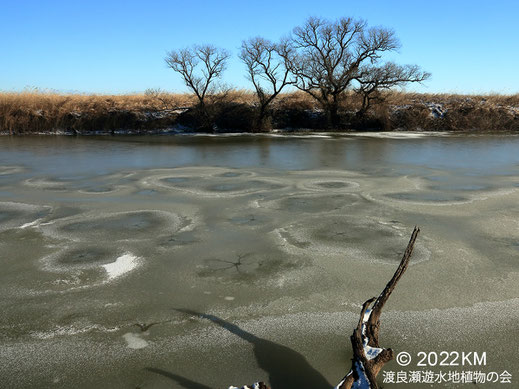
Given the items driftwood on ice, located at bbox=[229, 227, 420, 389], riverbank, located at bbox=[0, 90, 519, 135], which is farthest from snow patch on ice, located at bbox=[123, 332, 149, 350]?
riverbank, located at bbox=[0, 90, 519, 135]

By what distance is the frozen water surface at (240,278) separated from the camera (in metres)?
3.29

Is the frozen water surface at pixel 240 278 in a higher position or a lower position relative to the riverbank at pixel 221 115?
lower

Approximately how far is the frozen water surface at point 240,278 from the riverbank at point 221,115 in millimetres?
22175

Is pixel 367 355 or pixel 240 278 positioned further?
pixel 240 278

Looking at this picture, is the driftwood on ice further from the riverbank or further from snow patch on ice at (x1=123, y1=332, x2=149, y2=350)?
the riverbank

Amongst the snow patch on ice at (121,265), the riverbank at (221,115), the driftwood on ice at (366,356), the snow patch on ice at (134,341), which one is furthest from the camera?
the riverbank at (221,115)

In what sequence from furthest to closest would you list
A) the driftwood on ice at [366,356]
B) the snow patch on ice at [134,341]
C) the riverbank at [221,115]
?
1. the riverbank at [221,115]
2. the snow patch on ice at [134,341]
3. the driftwood on ice at [366,356]

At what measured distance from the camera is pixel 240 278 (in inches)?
187

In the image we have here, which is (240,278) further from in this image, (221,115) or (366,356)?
(221,115)

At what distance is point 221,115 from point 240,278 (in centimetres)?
2835

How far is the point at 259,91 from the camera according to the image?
101 feet

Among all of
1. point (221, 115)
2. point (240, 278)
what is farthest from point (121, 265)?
point (221, 115)

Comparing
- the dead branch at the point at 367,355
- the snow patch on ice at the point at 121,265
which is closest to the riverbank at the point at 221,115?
the snow patch on ice at the point at 121,265

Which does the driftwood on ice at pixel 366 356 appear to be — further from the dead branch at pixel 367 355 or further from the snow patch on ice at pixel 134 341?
the snow patch on ice at pixel 134 341
